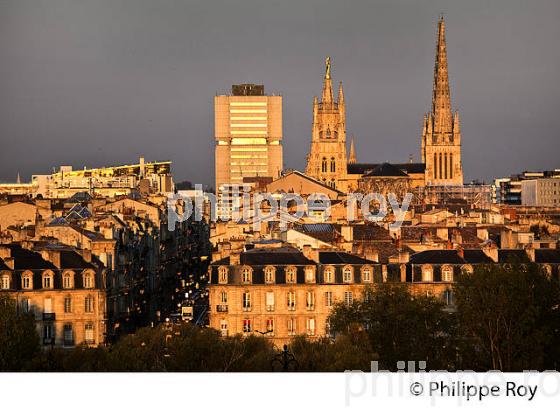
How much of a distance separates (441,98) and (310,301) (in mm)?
110330

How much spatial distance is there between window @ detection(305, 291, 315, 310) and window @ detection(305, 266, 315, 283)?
0.39 m

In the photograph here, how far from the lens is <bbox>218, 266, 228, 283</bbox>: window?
124ft

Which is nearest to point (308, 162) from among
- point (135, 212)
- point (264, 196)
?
point (264, 196)

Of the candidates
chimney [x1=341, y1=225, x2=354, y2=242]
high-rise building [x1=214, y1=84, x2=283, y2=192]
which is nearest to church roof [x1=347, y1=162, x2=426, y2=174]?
high-rise building [x1=214, y1=84, x2=283, y2=192]

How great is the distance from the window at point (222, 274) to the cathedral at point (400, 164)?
8967 centimetres

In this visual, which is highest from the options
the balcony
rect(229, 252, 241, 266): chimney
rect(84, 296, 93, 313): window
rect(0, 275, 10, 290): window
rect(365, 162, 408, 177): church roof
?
rect(365, 162, 408, 177): church roof

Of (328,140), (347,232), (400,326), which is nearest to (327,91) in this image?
(328,140)

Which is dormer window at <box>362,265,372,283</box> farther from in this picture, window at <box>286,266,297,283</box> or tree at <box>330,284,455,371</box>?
tree at <box>330,284,455,371</box>

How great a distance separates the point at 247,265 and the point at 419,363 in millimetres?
9983

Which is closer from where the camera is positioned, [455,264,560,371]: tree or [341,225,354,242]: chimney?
[455,264,560,371]: tree

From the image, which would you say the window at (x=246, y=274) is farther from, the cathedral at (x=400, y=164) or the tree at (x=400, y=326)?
the cathedral at (x=400, y=164)

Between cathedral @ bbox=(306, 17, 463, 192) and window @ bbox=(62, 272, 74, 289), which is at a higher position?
cathedral @ bbox=(306, 17, 463, 192)

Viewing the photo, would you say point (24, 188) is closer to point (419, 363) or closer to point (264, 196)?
point (264, 196)

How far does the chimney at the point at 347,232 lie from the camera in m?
49.8
